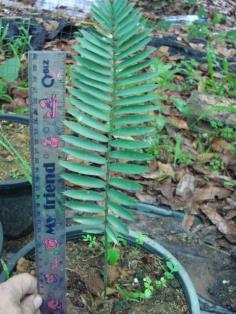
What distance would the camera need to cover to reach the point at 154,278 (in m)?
1.36

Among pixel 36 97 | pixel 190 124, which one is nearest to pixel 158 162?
pixel 190 124

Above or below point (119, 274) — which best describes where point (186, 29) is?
above

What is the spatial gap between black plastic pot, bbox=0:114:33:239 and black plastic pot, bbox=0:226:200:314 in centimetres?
37

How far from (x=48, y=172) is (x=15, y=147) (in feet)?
3.03

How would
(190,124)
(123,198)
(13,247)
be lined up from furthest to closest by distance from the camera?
(190,124) < (13,247) < (123,198)

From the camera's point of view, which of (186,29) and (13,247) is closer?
(13,247)

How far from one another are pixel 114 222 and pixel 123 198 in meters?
0.06

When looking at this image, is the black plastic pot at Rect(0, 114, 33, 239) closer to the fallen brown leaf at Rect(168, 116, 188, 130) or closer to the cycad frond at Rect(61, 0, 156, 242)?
the cycad frond at Rect(61, 0, 156, 242)

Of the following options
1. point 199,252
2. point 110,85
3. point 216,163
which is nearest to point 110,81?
point 110,85

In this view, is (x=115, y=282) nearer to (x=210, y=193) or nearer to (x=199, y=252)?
(x=199, y=252)

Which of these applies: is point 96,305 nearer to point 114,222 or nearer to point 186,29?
point 114,222

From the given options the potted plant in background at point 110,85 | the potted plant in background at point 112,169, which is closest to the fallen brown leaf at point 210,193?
the potted plant in background at point 112,169

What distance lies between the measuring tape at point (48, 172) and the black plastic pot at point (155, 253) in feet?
0.60

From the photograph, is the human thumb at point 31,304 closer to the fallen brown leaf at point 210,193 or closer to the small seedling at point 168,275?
the small seedling at point 168,275
